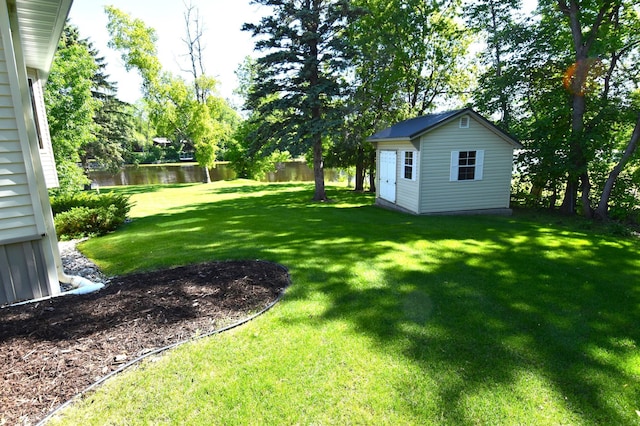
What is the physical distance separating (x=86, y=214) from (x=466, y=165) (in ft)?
36.7

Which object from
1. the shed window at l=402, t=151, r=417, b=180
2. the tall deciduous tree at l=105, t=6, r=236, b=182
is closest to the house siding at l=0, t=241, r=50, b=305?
the shed window at l=402, t=151, r=417, b=180

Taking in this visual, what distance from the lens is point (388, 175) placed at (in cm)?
1286

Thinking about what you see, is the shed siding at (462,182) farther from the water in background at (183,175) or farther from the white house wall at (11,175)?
the water in background at (183,175)

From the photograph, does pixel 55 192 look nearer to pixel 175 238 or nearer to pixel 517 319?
pixel 175 238

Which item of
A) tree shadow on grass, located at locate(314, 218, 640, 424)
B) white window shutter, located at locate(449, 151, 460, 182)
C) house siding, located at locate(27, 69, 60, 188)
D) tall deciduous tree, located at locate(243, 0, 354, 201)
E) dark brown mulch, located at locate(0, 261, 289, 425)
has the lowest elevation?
tree shadow on grass, located at locate(314, 218, 640, 424)

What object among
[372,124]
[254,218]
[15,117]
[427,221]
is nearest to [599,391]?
[15,117]

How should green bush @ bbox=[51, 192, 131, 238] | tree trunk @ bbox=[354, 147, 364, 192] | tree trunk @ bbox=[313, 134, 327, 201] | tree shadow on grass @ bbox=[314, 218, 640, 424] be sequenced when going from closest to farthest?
tree shadow on grass @ bbox=[314, 218, 640, 424] → green bush @ bbox=[51, 192, 131, 238] → tree trunk @ bbox=[313, 134, 327, 201] → tree trunk @ bbox=[354, 147, 364, 192]

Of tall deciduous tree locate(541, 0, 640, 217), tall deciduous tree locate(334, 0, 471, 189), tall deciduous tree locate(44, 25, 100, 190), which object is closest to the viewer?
tall deciduous tree locate(541, 0, 640, 217)

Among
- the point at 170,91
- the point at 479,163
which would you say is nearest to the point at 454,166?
the point at 479,163

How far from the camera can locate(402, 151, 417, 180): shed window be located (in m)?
10.8

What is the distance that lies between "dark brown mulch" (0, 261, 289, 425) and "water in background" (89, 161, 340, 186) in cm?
2880

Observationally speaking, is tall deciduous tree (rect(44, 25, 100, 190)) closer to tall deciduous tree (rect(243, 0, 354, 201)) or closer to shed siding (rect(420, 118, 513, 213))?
tall deciduous tree (rect(243, 0, 354, 201))

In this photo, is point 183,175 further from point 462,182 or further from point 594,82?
point 594,82

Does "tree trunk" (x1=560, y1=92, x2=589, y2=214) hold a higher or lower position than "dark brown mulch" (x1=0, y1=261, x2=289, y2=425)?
higher
